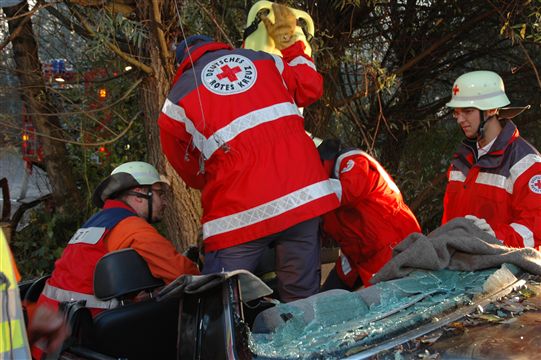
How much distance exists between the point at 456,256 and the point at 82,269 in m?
1.72

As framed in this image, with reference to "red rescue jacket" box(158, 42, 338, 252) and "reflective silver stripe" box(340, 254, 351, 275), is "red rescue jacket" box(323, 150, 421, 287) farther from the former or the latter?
"red rescue jacket" box(158, 42, 338, 252)

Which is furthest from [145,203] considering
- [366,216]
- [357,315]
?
[357,315]

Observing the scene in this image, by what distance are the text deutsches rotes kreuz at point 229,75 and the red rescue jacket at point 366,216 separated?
2.59 feet

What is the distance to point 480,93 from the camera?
4.04 meters

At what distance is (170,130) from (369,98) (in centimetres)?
428

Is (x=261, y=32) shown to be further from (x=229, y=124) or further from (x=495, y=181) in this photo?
(x=495, y=181)

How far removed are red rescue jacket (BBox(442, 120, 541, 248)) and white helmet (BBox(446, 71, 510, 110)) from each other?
6.8 inches

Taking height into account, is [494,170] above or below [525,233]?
above

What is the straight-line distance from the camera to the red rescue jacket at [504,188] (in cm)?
356

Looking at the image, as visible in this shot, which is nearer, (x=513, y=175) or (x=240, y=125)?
(x=240, y=125)

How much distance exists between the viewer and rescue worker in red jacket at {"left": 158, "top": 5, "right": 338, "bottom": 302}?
328 centimetres

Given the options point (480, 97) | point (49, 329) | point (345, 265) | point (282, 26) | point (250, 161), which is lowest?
point (345, 265)

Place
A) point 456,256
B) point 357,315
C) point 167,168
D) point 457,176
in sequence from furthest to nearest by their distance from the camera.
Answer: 1. point 167,168
2. point 457,176
3. point 456,256
4. point 357,315

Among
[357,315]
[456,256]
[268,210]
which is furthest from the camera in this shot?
[268,210]
